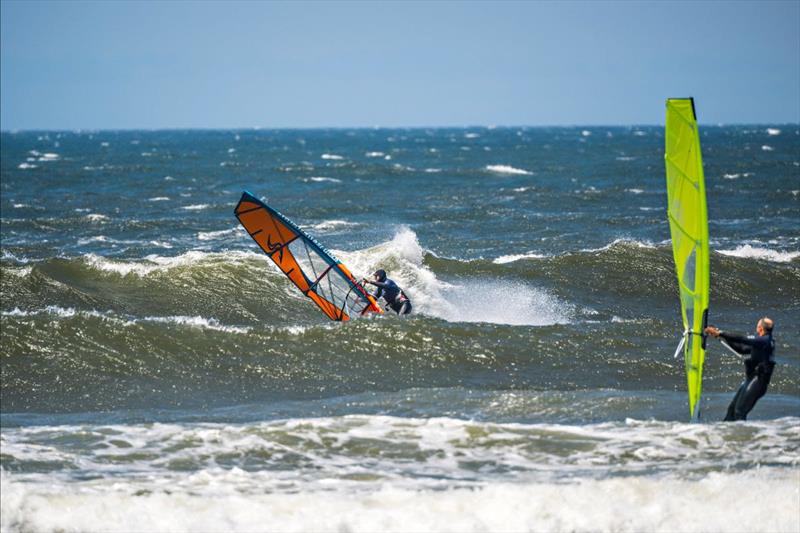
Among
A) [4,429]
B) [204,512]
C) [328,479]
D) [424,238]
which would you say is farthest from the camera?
[424,238]

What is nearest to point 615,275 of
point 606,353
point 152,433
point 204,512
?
point 606,353

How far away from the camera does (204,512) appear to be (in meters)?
6.41

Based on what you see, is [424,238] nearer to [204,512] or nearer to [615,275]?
[615,275]

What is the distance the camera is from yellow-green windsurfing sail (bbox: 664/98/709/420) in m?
7.18

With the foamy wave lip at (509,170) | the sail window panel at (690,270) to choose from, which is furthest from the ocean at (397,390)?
the foamy wave lip at (509,170)

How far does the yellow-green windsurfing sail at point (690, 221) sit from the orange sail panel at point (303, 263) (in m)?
5.57

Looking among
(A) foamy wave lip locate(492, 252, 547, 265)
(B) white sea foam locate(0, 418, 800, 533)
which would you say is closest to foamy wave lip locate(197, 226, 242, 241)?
(A) foamy wave lip locate(492, 252, 547, 265)

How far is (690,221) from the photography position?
746 centimetres

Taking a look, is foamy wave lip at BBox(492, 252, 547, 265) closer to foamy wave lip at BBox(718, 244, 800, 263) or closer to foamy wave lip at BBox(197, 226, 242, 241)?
foamy wave lip at BBox(718, 244, 800, 263)

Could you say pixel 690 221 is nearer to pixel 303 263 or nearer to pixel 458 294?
pixel 303 263

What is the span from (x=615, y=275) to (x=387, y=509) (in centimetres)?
1071

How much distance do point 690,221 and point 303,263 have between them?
22.4 feet

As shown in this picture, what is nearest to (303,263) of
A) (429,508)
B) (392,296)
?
(392,296)

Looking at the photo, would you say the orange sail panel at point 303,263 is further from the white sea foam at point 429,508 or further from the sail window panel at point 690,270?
the white sea foam at point 429,508
